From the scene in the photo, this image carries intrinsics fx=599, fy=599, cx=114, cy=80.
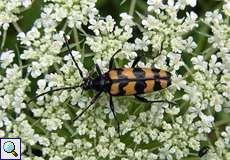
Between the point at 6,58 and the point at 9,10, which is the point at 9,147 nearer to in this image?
the point at 6,58

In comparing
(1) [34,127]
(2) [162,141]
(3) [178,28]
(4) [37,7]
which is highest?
(4) [37,7]

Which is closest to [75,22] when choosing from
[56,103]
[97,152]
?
[56,103]

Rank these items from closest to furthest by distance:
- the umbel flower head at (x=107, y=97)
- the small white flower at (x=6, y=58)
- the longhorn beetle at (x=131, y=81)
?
the longhorn beetle at (x=131, y=81) < the umbel flower head at (x=107, y=97) < the small white flower at (x=6, y=58)

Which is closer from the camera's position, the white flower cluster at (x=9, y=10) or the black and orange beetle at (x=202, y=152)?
the black and orange beetle at (x=202, y=152)

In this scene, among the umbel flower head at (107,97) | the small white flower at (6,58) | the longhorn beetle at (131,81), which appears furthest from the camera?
the small white flower at (6,58)

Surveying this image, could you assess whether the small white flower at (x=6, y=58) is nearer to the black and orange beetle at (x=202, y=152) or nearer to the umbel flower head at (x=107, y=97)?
the umbel flower head at (x=107, y=97)

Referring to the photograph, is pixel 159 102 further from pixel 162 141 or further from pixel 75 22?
pixel 75 22

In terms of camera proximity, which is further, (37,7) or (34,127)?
(37,7)

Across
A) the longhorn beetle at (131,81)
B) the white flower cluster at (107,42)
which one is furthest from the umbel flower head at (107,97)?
the longhorn beetle at (131,81)
